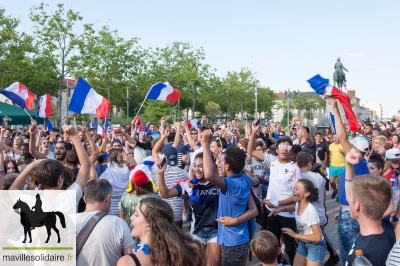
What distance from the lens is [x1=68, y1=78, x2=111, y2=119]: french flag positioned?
9.28 m

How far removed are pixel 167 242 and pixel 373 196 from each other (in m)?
1.35

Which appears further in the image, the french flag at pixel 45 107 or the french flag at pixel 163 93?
the french flag at pixel 163 93

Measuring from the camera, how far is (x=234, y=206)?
4355 millimetres

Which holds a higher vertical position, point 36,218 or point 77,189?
point 77,189

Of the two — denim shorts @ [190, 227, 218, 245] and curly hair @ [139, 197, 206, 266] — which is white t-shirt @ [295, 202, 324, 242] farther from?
curly hair @ [139, 197, 206, 266]

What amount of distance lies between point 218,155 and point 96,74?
24.8 m

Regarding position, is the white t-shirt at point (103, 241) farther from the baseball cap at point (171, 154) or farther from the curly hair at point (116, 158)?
the baseball cap at point (171, 154)

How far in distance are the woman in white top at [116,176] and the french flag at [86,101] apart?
365cm

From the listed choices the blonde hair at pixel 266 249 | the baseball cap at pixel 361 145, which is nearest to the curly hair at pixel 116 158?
the blonde hair at pixel 266 249

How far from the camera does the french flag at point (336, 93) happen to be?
16.5ft

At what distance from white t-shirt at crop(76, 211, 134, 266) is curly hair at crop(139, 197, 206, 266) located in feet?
1.53

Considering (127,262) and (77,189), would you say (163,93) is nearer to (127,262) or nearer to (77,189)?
(77,189)

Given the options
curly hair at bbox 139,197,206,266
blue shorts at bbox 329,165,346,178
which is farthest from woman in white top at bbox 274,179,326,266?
blue shorts at bbox 329,165,346,178

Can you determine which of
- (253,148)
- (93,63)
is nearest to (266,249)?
(253,148)
